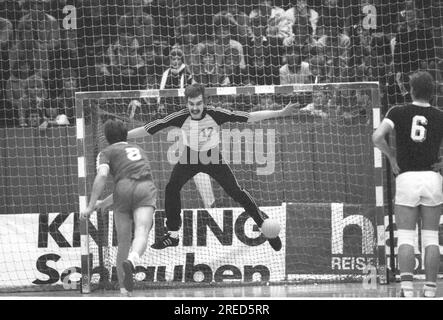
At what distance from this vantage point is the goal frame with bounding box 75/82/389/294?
46.2ft

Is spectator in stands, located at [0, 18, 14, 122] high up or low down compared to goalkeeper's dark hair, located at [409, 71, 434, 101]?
up

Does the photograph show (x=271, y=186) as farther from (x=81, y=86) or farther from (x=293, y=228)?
(x=81, y=86)

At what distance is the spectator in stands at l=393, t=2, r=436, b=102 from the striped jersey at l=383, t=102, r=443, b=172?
4.33 meters

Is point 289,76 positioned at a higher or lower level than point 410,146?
higher

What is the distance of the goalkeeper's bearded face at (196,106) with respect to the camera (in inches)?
551

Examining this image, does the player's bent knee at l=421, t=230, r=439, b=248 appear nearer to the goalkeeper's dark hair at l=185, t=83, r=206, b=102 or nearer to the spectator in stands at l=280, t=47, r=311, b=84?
the goalkeeper's dark hair at l=185, t=83, r=206, b=102

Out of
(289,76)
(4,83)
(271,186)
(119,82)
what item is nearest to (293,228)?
(271,186)

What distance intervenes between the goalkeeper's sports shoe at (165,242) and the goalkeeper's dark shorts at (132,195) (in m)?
2.23

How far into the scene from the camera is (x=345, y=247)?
14.6m

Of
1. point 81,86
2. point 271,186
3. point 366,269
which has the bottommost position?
point 366,269

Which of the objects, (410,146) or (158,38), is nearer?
(410,146)

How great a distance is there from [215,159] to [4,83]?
4.44 meters

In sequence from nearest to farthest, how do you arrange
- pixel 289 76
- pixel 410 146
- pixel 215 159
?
pixel 410 146 < pixel 215 159 < pixel 289 76

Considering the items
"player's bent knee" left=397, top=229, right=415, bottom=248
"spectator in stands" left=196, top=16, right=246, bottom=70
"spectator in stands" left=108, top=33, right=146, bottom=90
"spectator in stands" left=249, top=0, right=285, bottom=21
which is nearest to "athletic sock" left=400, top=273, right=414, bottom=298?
"player's bent knee" left=397, top=229, right=415, bottom=248
